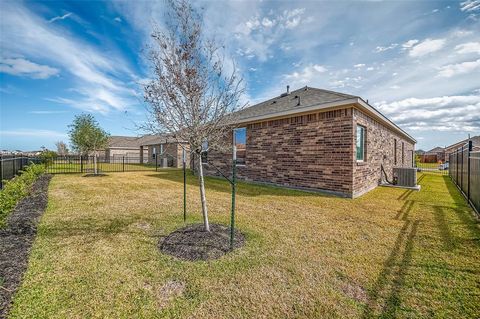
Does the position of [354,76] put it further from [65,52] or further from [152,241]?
[65,52]

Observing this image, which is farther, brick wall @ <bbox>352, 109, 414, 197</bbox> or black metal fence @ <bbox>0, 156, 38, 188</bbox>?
black metal fence @ <bbox>0, 156, 38, 188</bbox>

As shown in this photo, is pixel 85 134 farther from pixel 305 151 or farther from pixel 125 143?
pixel 125 143

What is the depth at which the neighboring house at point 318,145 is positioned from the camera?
7.87 meters

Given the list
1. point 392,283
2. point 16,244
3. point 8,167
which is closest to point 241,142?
point 16,244

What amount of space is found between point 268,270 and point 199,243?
4.38 feet

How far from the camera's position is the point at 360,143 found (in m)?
9.02

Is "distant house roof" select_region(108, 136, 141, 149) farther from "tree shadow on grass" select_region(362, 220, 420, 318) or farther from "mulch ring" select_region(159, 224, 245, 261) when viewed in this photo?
"tree shadow on grass" select_region(362, 220, 420, 318)

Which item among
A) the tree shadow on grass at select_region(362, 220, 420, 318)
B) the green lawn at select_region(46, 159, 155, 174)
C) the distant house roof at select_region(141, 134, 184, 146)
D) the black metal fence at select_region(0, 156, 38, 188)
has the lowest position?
the tree shadow on grass at select_region(362, 220, 420, 318)

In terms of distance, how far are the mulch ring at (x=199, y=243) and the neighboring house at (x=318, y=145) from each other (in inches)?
148

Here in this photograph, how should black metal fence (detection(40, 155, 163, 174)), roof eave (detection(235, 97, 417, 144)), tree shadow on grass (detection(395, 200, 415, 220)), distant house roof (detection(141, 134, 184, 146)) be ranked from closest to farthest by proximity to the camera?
1. distant house roof (detection(141, 134, 184, 146))
2. tree shadow on grass (detection(395, 200, 415, 220))
3. roof eave (detection(235, 97, 417, 144))
4. black metal fence (detection(40, 155, 163, 174))

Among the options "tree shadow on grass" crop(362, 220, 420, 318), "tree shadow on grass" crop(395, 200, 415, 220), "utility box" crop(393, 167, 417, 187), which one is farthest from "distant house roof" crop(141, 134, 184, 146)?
"utility box" crop(393, 167, 417, 187)

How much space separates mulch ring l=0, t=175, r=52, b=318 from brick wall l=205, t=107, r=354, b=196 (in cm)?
820

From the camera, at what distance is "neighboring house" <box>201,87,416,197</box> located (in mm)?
7871

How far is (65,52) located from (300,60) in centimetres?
968
